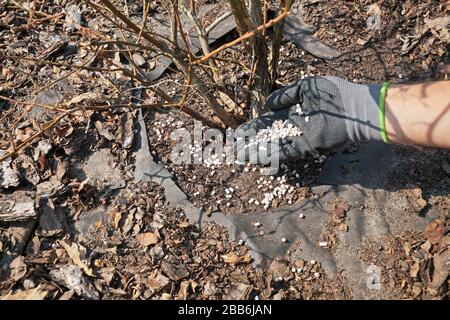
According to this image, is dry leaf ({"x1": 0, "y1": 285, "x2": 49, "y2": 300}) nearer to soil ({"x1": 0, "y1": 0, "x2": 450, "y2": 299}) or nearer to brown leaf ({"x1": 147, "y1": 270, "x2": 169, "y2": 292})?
soil ({"x1": 0, "y1": 0, "x2": 450, "y2": 299})

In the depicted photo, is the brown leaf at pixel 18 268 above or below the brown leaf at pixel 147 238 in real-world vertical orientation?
below

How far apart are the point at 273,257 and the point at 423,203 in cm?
73

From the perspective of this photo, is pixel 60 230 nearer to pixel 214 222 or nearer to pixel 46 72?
pixel 214 222

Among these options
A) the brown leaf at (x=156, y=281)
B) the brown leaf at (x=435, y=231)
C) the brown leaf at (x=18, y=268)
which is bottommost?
the brown leaf at (x=156, y=281)

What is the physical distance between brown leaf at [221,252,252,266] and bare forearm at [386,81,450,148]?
2.85 feet

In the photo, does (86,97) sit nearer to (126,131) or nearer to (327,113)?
(126,131)

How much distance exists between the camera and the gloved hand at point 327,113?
187cm

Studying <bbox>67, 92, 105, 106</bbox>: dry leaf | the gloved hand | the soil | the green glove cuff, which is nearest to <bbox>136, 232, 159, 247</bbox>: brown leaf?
the soil

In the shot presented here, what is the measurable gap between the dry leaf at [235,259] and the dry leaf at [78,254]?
23.1 inches

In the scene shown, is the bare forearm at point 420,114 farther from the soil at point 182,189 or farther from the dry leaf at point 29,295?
the dry leaf at point 29,295

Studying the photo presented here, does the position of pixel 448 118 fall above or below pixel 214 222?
above

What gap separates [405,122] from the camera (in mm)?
1809

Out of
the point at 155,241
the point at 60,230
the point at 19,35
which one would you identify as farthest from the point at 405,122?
the point at 19,35

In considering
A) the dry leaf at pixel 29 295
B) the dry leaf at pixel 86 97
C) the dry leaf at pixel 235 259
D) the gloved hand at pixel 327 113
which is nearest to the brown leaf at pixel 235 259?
the dry leaf at pixel 235 259
